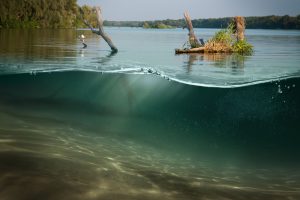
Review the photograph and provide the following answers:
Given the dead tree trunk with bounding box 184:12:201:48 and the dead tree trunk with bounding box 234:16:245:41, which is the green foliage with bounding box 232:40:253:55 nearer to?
the dead tree trunk with bounding box 234:16:245:41

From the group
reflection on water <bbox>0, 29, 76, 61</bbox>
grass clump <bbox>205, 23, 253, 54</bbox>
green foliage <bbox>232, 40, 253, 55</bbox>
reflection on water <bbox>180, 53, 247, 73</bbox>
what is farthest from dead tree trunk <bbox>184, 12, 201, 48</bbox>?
reflection on water <bbox>0, 29, 76, 61</bbox>

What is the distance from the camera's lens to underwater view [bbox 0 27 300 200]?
4625mm

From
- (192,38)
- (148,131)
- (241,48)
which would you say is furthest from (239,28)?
(148,131)

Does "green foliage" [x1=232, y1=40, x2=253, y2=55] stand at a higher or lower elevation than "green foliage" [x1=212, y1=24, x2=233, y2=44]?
lower

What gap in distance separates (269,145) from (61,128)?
11853 mm

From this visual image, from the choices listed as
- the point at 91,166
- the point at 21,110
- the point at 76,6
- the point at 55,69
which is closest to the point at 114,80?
the point at 55,69

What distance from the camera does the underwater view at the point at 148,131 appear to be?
4625 mm

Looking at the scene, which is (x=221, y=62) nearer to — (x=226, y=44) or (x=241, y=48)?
(x=226, y=44)

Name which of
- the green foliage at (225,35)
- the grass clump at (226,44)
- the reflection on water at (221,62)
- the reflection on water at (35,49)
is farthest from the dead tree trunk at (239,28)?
the reflection on water at (35,49)

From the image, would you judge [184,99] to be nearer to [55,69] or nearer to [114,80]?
[114,80]

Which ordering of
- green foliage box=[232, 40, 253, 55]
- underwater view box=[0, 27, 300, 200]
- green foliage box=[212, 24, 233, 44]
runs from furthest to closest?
green foliage box=[232, 40, 253, 55] < green foliage box=[212, 24, 233, 44] < underwater view box=[0, 27, 300, 200]

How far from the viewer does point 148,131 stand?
15.6 metres

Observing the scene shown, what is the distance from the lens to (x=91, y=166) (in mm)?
5262

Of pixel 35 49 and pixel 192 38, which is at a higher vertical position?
pixel 192 38
